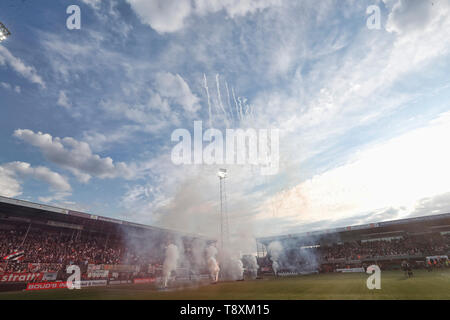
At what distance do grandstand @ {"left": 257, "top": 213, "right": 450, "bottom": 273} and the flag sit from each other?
5441cm

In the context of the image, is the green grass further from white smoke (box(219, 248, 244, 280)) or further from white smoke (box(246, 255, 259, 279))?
white smoke (box(246, 255, 259, 279))

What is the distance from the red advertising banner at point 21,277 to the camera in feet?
81.1

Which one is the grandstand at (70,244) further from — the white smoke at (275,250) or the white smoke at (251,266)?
the white smoke at (275,250)

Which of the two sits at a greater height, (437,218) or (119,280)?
(437,218)

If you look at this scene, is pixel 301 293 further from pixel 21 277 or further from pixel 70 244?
pixel 70 244

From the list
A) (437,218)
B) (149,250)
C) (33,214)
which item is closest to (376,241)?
(437,218)

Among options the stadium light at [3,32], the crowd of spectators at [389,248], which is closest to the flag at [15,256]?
the stadium light at [3,32]

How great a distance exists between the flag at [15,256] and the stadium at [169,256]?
0.11m

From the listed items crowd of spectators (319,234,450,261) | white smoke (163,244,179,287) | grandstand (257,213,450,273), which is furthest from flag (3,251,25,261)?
crowd of spectators (319,234,450,261)

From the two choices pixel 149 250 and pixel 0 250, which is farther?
pixel 149 250
